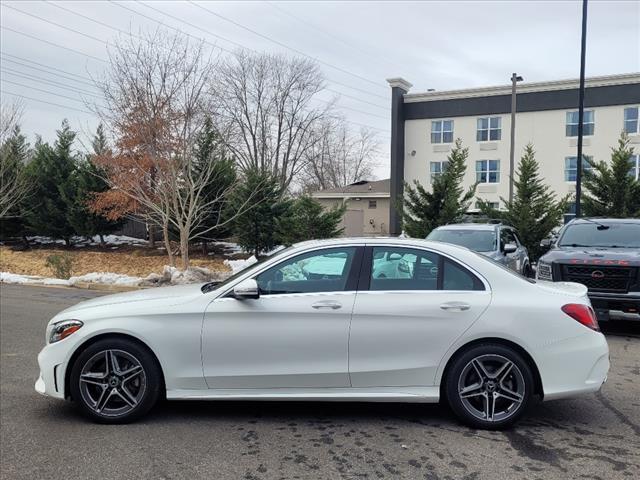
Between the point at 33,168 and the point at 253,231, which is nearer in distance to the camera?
the point at 253,231

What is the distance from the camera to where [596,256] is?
354 inches

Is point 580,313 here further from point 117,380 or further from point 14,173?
point 14,173

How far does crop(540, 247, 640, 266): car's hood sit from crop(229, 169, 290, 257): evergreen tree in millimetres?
11607

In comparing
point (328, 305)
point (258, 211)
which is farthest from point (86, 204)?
point (328, 305)

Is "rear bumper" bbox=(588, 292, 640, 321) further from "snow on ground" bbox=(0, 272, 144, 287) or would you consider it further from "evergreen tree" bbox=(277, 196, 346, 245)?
"snow on ground" bbox=(0, 272, 144, 287)

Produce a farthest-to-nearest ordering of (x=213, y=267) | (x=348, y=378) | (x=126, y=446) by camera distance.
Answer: (x=213, y=267) → (x=348, y=378) → (x=126, y=446)

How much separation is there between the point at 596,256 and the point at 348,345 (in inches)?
236

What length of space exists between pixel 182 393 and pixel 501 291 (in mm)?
2696

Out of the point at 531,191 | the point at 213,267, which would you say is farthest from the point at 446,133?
the point at 213,267

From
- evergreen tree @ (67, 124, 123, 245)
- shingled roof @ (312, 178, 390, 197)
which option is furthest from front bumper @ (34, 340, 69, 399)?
shingled roof @ (312, 178, 390, 197)

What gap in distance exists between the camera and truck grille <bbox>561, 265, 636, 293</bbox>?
8.68 meters

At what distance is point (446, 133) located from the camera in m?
40.7

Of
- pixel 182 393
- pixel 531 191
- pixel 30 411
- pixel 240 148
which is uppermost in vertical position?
pixel 240 148

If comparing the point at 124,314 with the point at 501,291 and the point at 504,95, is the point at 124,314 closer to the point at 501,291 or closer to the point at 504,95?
the point at 501,291
